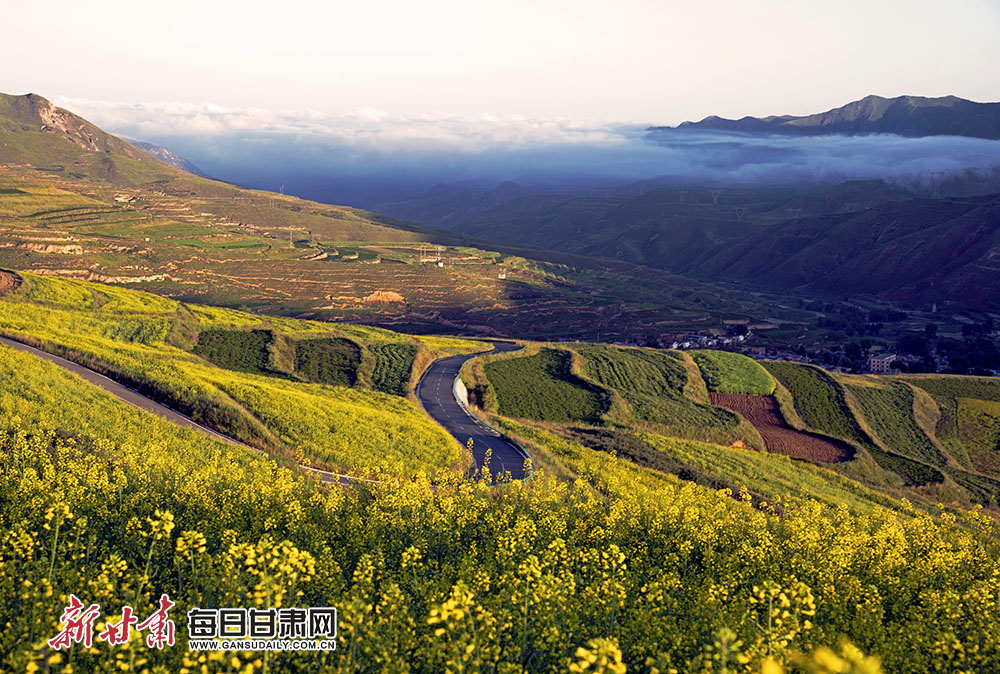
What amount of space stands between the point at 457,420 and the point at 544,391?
21057mm

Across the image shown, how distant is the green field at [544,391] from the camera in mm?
67688

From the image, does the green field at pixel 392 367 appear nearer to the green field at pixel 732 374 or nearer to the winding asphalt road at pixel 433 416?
the winding asphalt road at pixel 433 416

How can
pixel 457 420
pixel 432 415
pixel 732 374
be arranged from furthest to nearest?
1. pixel 732 374
2. pixel 432 415
3. pixel 457 420

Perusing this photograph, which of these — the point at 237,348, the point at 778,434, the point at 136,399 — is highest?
the point at 136,399

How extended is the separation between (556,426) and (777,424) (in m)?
31.4

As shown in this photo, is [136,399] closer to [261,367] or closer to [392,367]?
[261,367]

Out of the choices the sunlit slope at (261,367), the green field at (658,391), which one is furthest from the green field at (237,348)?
the green field at (658,391)

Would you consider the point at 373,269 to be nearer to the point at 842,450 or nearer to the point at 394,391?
the point at 394,391

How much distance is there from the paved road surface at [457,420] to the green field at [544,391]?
527 centimetres

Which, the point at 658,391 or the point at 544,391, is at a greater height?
the point at 544,391

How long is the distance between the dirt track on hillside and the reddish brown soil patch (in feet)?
269

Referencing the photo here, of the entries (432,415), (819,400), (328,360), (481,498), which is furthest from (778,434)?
(481,498)

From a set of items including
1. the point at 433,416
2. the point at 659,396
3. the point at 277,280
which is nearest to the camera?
the point at 433,416

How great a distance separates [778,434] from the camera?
2916 inches
